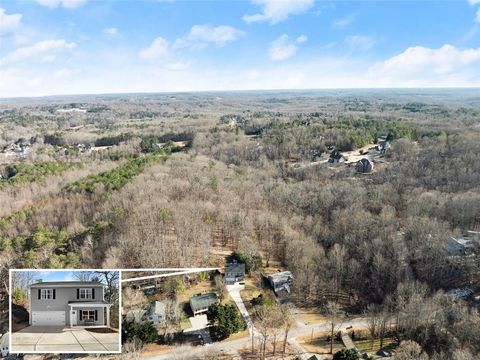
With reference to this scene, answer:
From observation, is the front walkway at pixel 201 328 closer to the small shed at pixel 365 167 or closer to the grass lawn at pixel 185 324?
the grass lawn at pixel 185 324

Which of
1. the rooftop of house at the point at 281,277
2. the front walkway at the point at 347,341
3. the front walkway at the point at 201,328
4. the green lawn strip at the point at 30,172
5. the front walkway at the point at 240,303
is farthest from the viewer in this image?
the green lawn strip at the point at 30,172

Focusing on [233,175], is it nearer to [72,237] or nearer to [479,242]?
[72,237]

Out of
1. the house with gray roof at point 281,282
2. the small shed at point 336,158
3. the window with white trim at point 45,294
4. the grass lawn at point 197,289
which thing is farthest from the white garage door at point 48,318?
the small shed at point 336,158

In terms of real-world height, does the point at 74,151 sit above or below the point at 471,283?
above

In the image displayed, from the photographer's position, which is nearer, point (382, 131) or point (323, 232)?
point (323, 232)

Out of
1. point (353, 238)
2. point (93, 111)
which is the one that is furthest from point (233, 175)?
point (93, 111)

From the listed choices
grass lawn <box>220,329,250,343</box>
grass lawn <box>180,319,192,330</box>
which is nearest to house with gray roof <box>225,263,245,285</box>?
grass lawn <box>180,319,192,330</box>
